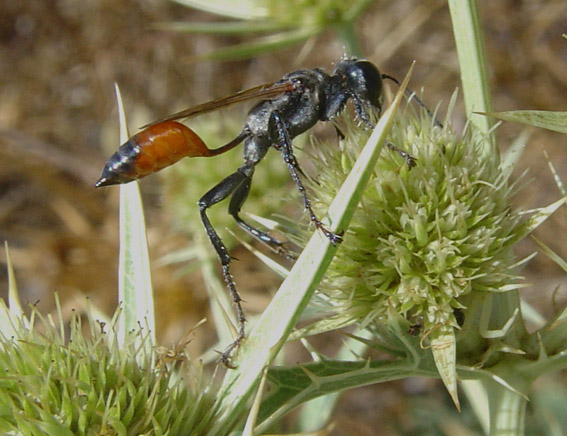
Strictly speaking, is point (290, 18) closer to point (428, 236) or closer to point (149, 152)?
point (149, 152)

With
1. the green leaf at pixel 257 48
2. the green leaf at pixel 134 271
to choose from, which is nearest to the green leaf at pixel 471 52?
the green leaf at pixel 134 271

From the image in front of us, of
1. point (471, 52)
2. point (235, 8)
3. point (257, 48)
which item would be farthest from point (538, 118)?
point (235, 8)

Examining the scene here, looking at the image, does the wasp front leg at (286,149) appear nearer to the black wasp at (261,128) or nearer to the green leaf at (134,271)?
the black wasp at (261,128)

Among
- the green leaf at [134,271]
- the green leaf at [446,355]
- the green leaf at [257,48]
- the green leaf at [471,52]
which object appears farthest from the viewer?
the green leaf at [257,48]

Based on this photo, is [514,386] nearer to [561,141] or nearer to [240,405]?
[240,405]

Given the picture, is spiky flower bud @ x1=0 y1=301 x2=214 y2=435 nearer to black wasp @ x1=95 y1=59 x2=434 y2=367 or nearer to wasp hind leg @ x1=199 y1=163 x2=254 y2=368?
black wasp @ x1=95 y1=59 x2=434 y2=367

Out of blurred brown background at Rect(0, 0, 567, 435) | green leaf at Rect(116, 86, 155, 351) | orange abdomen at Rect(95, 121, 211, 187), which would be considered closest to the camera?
green leaf at Rect(116, 86, 155, 351)

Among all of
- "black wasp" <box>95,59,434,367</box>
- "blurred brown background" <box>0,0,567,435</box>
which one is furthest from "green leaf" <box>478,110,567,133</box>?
"blurred brown background" <box>0,0,567,435</box>

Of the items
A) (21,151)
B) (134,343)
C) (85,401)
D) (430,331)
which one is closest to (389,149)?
(430,331)
